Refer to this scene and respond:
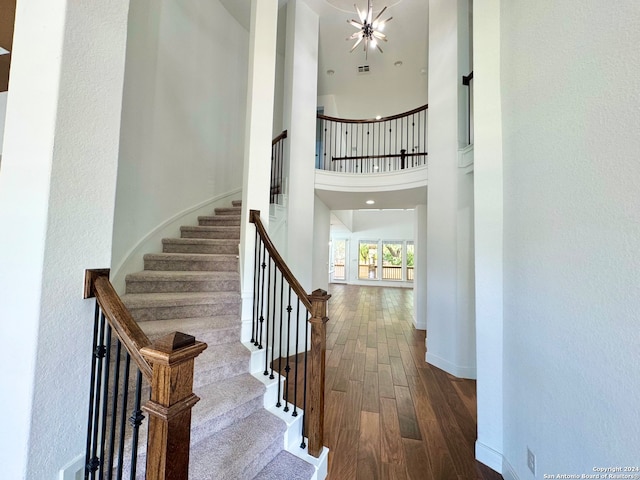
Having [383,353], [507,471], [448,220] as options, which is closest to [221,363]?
[507,471]

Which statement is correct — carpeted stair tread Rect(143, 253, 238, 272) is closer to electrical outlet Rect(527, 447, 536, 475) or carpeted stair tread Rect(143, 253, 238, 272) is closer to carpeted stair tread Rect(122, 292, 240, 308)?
carpeted stair tread Rect(122, 292, 240, 308)

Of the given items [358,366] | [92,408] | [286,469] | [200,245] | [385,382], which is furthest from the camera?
[358,366]

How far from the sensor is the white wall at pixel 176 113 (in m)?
2.79

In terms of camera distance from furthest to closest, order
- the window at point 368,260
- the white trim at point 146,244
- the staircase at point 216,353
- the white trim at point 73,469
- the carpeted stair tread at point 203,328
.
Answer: the window at point 368,260 → the white trim at point 146,244 → the carpeted stair tread at point 203,328 → the staircase at point 216,353 → the white trim at point 73,469

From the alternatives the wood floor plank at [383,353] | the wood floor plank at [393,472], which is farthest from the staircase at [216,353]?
the wood floor plank at [383,353]

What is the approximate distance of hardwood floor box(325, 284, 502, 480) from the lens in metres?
1.85

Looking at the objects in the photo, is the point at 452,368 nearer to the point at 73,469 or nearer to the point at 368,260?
the point at 73,469

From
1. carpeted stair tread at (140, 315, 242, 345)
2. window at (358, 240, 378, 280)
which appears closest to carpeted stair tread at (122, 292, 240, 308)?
carpeted stair tread at (140, 315, 242, 345)

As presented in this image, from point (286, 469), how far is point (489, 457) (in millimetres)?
1445

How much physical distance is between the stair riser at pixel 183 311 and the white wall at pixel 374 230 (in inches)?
350

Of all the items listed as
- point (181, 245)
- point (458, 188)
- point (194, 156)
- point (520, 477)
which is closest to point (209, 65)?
point (194, 156)

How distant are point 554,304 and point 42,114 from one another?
2.50m

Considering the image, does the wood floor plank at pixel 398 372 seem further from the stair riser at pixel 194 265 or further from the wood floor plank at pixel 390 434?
the stair riser at pixel 194 265

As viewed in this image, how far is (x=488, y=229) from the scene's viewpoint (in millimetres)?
2004
